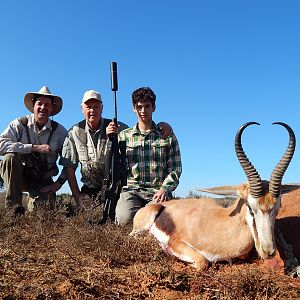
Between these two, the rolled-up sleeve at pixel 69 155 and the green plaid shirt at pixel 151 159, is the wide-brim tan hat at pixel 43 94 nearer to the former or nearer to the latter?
the rolled-up sleeve at pixel 69 155

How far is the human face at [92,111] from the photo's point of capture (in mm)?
7871

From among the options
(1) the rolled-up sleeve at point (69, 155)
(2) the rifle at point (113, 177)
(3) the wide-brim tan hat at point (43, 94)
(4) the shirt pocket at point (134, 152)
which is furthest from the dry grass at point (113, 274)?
(3) the wide-brim tan hat at point (43, 94)

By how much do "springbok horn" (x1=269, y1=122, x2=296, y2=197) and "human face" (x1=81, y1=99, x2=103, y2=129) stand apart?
3961 mm

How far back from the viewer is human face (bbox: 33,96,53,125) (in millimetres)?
8094

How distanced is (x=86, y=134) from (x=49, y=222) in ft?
6.30

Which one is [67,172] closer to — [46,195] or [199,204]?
[46,195]

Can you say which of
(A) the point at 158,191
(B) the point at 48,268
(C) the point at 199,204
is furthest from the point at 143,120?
(B) the point at 48,268

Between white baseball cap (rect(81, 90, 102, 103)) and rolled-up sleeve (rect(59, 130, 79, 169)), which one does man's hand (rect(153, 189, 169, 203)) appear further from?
white baseball cap (rect(81, 90, 102, 103))

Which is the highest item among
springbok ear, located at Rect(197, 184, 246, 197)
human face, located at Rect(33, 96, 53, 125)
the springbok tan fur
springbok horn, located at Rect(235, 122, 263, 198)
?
human face, located at Rect(33, 96, 53, 125)

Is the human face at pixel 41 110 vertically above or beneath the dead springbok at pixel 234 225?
above

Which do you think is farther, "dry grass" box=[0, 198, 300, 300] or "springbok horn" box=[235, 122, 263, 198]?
"springbok horn" box=[235, 122, 263, 198]

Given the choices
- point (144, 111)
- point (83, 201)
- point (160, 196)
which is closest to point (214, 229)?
point (160, 196)

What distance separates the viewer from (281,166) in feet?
16.2

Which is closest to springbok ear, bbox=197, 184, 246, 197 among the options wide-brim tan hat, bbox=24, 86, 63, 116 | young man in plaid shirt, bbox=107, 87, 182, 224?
young man in plaid shirt, bbox=107, 87, 182, 224
